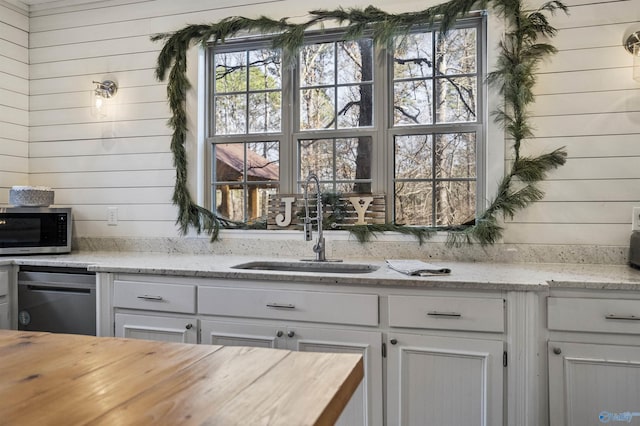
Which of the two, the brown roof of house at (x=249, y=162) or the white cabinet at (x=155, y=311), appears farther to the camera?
the brown roof of house at (x=249, y=162)

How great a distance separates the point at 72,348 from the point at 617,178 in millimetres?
2407

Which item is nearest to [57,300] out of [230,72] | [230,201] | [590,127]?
[230,201]

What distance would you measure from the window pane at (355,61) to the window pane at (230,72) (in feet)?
2.09

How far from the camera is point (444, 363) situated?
5.80 feet

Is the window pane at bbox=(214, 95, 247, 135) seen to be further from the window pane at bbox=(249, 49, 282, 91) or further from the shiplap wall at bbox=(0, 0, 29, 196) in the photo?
the shiplap wall at bbox=(0, 0, 29, 196)

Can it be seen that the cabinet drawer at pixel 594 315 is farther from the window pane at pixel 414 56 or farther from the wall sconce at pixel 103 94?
the wall sconce at pixel 103 94

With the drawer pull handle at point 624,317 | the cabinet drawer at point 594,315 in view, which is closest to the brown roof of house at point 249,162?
the cabinet drawer at point 594,315

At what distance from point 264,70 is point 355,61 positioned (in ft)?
1.93

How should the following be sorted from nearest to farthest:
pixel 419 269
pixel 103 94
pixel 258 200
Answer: pixel 419 269
pixel 258 200
pixel 103 94

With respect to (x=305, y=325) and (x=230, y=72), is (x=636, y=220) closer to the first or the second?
(x=305, y=325)

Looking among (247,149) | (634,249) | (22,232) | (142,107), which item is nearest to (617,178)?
(634,249)

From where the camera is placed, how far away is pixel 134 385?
74 centimetres

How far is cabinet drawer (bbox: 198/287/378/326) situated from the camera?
6.08ft

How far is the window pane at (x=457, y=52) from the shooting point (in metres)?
2.49
